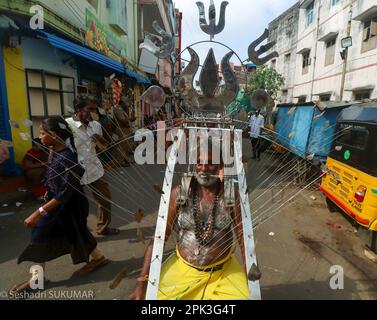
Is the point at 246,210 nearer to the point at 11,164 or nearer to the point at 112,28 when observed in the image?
the point at 11,164

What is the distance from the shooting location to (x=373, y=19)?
11.1 meters

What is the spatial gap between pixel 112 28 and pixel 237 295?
40.2 feet

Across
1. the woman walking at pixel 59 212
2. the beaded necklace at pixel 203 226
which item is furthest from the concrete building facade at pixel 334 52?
the woman walking at pixel 59 212

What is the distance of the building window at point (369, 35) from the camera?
10953 mm

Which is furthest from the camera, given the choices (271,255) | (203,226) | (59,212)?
(271,255)

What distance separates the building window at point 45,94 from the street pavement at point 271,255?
7.58 feet

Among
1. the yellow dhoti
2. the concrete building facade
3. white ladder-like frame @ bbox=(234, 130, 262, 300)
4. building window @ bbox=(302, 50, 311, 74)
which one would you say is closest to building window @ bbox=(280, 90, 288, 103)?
the concrete building facade

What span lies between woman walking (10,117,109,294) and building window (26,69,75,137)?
4.35 meters

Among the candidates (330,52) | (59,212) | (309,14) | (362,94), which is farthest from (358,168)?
(309,14)

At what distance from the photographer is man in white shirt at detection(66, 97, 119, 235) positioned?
352cm

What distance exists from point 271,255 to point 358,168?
210cm

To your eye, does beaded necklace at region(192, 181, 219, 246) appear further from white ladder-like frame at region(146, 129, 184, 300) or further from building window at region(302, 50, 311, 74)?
building window at region(302, 50, 311, 74)

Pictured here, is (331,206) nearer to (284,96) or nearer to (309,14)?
(309,14)

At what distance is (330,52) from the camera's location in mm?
15008
